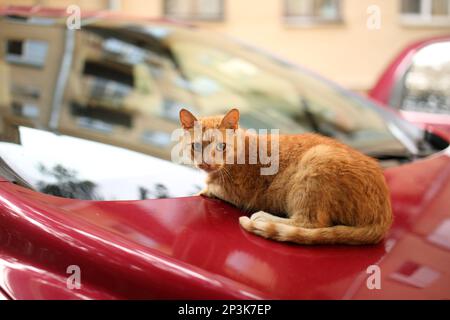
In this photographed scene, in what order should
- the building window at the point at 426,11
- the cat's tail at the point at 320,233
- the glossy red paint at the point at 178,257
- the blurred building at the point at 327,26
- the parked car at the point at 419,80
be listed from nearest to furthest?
the glossy red paint at the point at 178,257
the cat's tail at the point at 320,233
the parked car at the point at 419,80
the blurred building at the point at 327,26
the building window at the point at 426,11

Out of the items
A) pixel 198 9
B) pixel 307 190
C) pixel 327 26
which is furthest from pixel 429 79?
pixel 198 9

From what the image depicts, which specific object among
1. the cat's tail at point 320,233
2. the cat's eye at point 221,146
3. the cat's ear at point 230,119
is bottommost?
the cat's tail at point 320,233

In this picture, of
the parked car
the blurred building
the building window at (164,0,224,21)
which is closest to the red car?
the parked car

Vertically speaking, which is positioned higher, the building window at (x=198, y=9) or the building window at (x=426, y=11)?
the building window at (x=198, y=9)

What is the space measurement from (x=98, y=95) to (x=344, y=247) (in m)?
1.08

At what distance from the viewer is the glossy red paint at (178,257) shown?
94 cm

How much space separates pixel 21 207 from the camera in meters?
1.07

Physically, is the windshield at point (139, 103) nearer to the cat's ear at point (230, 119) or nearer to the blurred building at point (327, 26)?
the cat's ear at point (230, 119)

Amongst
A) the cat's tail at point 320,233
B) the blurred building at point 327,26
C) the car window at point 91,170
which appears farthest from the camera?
the blurred building at point 327,26

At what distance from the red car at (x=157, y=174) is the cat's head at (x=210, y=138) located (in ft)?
0.43

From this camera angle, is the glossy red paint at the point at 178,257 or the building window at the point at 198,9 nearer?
the glossy red paint at the point at 178,257

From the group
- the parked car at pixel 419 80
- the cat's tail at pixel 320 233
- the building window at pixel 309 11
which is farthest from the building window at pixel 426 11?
the cat's tail at pixel 320 233

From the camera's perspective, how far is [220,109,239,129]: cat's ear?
118cm
